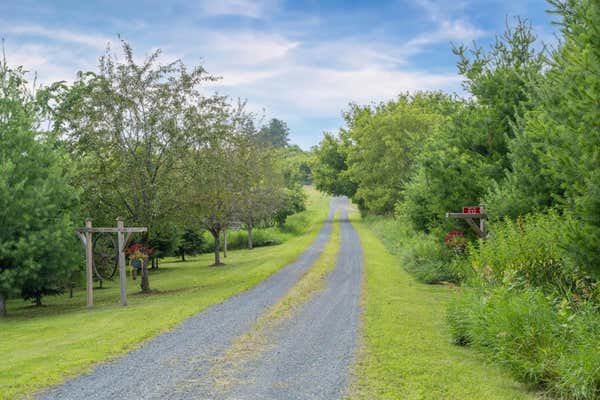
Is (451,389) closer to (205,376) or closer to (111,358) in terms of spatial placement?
(205,376)

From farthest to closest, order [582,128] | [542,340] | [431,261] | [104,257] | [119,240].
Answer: [104,257], [431,261], [119,240], [542,340], [582,128]

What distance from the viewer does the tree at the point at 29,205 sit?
16.0 m

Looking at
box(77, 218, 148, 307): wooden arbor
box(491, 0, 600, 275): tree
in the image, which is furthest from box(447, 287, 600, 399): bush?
box(77, 218, 148, 307): wooden arbor

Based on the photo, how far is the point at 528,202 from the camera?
13.8 m

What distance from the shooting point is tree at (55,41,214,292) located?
19844 mm

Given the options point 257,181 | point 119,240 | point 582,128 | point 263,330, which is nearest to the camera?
point 582,128

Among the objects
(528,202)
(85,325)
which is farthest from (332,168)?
(85,325)

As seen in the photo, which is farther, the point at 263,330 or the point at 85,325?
the point at 85,325

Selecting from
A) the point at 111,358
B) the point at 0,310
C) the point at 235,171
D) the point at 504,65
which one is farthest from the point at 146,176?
the point at 504,65

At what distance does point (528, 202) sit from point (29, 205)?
533 inches

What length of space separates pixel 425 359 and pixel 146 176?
13.8 m

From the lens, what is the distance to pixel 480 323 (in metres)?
9.02

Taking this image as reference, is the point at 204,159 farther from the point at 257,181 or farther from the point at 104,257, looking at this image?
the point at 257,181

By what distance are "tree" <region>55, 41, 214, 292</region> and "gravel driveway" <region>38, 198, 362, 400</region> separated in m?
7.03
